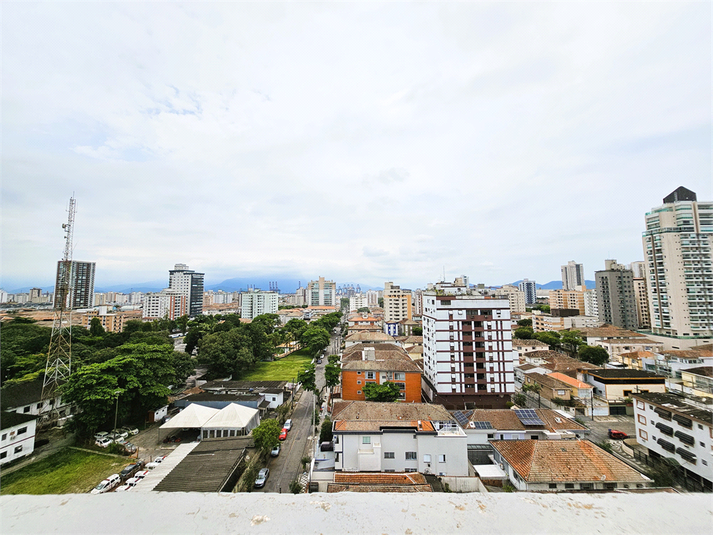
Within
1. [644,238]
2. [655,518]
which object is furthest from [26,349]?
[644,238]

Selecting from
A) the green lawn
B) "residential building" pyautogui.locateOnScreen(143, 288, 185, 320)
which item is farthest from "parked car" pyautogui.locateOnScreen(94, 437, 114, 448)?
→ "residential building" pyautogui.locateOnScreen(143, 288, 185, 320)

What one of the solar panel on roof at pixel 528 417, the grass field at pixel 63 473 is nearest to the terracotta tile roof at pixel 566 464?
the solar panel on roof at pixel 528 417

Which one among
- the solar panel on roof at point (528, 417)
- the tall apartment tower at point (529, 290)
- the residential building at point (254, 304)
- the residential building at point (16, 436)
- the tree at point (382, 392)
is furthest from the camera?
the tall apartment tower at point (529, 290)

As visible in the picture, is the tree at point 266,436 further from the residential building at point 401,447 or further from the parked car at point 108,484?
the parked car at point 108,484

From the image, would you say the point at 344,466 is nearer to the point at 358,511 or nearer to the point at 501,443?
the point at 501,443

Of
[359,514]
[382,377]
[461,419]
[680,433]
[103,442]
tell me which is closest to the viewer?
[359,514]

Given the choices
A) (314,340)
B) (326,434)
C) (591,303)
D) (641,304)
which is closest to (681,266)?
(641,304)

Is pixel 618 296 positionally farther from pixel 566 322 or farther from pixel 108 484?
pixel 108 484
